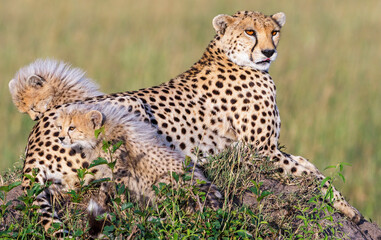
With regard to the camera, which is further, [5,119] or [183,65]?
[183,65]

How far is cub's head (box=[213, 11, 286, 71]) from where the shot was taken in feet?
15.0

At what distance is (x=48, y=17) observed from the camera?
38.9ft

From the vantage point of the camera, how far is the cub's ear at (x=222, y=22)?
4.72 m

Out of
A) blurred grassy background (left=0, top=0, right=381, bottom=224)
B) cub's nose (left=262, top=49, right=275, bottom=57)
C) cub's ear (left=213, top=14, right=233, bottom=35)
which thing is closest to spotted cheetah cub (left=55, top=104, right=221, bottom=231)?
cub's nose (left=262, top=49, right=275, bottom=57)

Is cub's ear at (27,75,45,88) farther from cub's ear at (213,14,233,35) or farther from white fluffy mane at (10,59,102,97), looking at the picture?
cub's ear at (213,14,233,35)

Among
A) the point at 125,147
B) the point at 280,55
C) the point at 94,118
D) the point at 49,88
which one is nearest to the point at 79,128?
the point at 94,118

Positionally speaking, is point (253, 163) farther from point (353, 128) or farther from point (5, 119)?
point (5, 119)

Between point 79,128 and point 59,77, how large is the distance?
4.15 feet

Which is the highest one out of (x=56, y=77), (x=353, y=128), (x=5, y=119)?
(x=56, y=77)

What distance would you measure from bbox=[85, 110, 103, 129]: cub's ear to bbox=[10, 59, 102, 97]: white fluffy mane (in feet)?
3.70

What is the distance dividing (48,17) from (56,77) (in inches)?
296

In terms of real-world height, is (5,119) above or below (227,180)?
below

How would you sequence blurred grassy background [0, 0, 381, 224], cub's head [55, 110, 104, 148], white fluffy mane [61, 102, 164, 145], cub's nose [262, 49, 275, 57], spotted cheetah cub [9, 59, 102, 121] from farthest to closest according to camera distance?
blurred grassy background [0, 0, 381, 224]
spotted cheetah cub [9, 59, 102, 121]
cub's nose [262, 49, 275, 57]
white fluffy mane [61, 102, 164, 145]
cub's head [55, 110, 104, 148]

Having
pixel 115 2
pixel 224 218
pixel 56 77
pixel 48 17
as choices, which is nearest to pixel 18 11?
pixel 48 17
